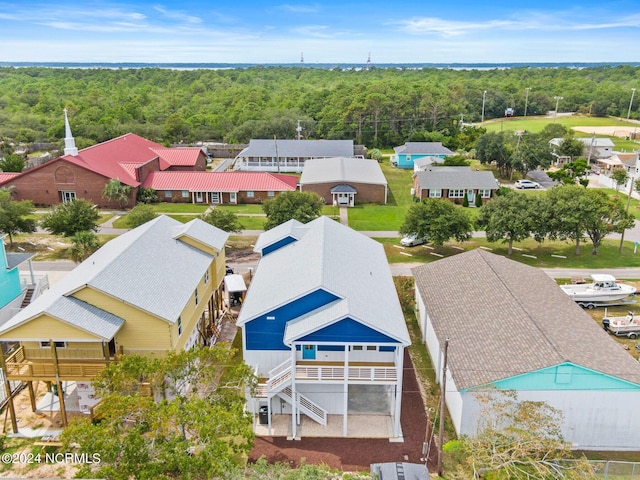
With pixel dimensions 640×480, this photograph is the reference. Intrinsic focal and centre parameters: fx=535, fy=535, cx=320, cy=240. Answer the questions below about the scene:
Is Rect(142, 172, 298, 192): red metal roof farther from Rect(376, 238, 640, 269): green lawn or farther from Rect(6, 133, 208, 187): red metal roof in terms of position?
Rect(376, 238, 640, 269): green lawn

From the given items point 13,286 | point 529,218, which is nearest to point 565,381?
point 529,218

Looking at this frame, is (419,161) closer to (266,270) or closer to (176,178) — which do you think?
(176,178)

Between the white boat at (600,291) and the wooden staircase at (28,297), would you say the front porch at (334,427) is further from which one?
the white boat at (600,291)

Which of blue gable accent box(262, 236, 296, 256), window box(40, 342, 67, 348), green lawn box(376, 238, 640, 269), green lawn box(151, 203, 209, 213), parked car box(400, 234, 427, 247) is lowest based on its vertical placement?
green lawn box(376, 238, 640, 269)

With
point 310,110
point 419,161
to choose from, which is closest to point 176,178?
point 419,161

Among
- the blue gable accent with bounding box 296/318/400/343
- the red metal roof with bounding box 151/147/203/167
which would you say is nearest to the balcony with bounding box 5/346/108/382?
the blue gable accent with bounding box 296/318/400/343

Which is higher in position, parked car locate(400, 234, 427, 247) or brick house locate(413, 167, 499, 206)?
brick house locate(413, 167, 499, 206)
